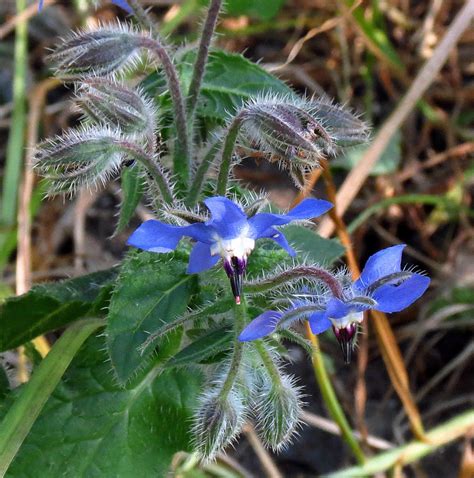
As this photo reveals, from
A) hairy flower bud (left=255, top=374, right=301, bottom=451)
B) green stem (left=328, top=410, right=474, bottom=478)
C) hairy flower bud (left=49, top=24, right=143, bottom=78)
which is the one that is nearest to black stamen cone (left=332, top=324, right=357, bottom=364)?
hairy flower bud (left=255, top=374, right=301, bottom=451)

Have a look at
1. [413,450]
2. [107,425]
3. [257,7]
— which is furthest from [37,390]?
[257,7]

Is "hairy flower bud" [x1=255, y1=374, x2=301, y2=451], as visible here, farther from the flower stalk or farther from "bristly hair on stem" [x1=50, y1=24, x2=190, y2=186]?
"bristly hair on stem" [x1=50, y1=24, x2=190, y2=186]

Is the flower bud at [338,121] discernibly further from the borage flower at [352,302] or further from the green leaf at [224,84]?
the borage flower at [352,302]

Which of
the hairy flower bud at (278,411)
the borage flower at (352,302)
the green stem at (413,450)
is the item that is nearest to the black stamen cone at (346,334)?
the borage flower at (352,302)

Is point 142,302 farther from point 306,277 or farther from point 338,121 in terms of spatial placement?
point 338,121

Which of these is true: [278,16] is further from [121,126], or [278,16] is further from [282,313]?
[282,313]

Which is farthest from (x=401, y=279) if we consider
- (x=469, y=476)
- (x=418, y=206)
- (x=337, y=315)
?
(x=418, y=206)
